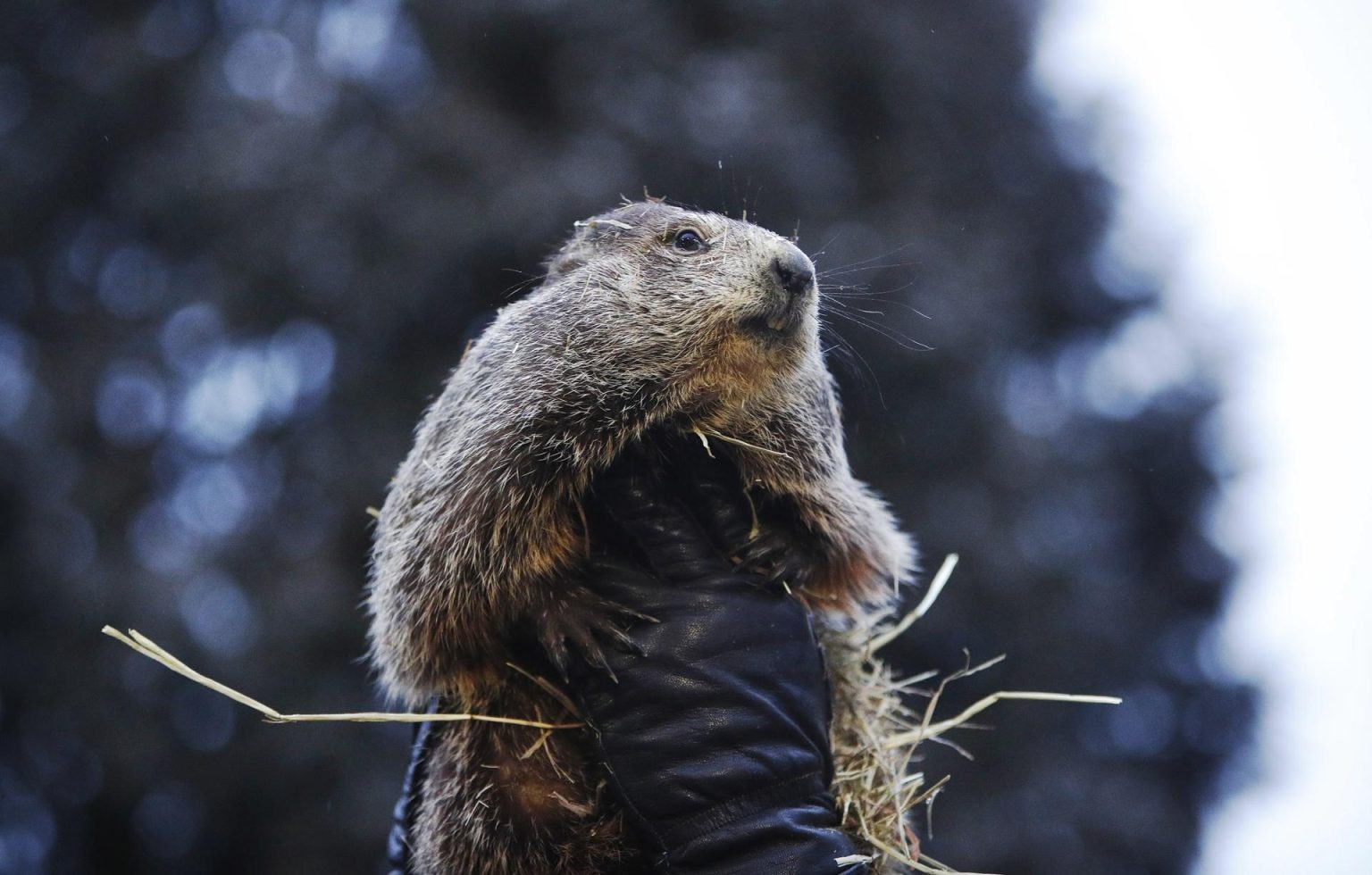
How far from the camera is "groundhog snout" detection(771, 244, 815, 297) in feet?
6.38

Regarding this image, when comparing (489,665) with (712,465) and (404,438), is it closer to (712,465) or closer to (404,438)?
(712,465)

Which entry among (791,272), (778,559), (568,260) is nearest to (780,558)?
(778,559)

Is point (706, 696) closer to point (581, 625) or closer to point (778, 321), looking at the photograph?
point (581, 625)

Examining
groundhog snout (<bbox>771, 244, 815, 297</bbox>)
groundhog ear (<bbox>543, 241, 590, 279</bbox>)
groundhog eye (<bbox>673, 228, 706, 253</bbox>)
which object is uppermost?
groundhog snout (<bbox>771, 244, 815, 297</bbox>)

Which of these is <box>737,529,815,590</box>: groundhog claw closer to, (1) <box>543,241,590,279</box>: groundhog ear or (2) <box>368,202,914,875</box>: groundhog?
(2) <box>368,202,914,875</box>: groundhog

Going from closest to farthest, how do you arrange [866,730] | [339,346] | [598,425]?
[598,425] < [866,730] < [339,346]

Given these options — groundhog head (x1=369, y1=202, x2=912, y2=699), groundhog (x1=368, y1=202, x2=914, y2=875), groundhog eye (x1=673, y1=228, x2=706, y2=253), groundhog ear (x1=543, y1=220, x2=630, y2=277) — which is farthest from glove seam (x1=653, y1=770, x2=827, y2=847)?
groundhog ear (x1=543, y1=220, x2=630, y2=277)

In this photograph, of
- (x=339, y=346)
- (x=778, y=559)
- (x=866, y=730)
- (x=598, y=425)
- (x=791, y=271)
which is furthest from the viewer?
(x=339, y=346)

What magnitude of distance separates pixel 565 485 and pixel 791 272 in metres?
0.68

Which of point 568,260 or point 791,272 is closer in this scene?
point 791,272

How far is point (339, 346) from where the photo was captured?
5.98 metres

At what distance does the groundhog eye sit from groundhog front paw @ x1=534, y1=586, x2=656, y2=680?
31.4 inches

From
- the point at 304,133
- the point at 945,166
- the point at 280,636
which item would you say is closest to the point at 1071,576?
the point at 945,166

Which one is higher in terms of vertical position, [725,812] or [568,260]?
[568,260]
